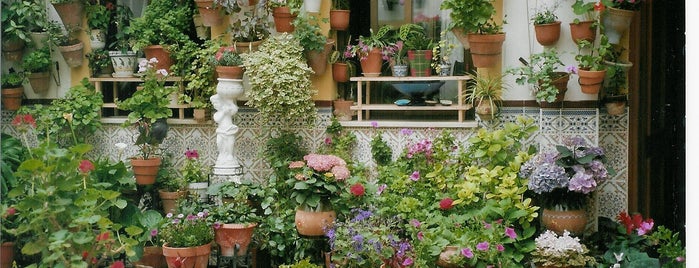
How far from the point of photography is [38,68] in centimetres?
841

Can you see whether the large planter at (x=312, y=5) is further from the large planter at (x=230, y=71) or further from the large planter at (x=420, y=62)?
the large planter at (x=420, y=62)

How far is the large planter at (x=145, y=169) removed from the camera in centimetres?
761

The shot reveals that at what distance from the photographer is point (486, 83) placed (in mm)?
7238

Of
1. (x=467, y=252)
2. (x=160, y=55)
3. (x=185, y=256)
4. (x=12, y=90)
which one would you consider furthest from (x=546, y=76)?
(x=12, y=90)

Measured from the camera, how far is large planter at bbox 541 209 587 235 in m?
6.69

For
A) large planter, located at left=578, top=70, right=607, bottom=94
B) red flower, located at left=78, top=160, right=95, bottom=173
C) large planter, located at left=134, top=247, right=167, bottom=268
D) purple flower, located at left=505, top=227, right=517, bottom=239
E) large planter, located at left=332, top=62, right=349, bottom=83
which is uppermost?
large planter, located at left=332, top=62, right=349, bottom=83

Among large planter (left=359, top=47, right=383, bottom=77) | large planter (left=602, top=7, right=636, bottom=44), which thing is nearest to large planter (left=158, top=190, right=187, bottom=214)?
large planter (left=359, top=47, right=383, bottom=77)

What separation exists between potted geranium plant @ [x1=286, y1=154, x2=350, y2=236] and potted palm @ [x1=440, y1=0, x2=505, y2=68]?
1548mm

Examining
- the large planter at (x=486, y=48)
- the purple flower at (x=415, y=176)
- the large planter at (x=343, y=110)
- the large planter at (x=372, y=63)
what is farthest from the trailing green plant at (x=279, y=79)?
the large planter at (x=486, y=48)

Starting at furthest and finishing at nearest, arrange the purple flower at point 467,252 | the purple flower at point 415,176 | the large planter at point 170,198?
1. the large planter at point 170,198
2. the purple flower at point 415,176
3. the purple flower at point 467,252

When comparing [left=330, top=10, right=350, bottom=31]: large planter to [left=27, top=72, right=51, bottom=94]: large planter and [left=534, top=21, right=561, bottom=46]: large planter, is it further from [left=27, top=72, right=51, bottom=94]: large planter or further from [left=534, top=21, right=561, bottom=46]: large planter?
[left=27, top=72, right=51, bottom=94]: large planter

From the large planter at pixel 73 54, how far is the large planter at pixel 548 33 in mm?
4405

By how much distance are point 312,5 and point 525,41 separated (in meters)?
1.91
